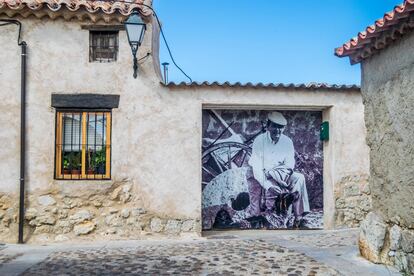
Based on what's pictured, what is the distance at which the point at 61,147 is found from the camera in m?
9.20

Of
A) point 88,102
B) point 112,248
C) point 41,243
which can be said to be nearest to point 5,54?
point 88,102

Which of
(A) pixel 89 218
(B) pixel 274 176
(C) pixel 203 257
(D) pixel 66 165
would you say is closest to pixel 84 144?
(D) pixel 66 165

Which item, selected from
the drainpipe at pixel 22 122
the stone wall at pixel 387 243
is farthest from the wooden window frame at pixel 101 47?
the stone wall at pixel 387 243

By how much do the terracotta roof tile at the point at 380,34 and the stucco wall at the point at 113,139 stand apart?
300 cm

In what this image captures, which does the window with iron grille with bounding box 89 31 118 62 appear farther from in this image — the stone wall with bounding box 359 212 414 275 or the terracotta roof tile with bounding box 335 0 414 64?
the stone wall with bounding box 359 212 414 275

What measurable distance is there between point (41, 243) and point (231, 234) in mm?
3634

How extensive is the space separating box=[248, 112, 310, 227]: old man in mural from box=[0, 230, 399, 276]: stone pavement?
3.86ft

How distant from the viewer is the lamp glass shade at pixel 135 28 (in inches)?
346

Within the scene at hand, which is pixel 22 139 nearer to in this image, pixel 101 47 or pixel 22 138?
pixel 22 138

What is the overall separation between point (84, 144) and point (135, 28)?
2.39 metres

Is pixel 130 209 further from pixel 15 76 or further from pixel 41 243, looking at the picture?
pixel 15 76

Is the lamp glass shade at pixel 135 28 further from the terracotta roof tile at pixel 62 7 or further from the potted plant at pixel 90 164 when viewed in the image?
the potted plant at pixel 90 164

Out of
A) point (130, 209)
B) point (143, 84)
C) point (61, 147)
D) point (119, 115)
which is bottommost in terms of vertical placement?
point (130, 209)

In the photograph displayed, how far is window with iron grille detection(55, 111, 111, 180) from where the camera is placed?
9.19 metres
